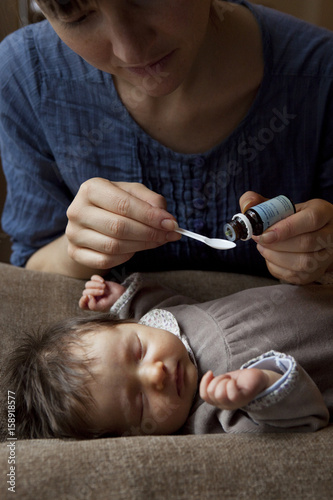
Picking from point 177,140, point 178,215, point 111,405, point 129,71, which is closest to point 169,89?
point 129,71

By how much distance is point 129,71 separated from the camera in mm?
1060

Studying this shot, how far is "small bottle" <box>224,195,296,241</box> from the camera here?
3.19 feet

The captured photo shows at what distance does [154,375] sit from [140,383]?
7cm

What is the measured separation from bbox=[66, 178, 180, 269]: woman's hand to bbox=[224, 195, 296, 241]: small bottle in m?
0.14

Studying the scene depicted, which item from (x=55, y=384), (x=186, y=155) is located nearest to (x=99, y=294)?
(x=55, y=384)

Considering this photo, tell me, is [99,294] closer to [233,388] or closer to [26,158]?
[26,158]

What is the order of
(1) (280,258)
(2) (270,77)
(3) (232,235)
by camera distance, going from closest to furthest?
(3) (232,235) < (1) (280,258) < (2) (270,77)

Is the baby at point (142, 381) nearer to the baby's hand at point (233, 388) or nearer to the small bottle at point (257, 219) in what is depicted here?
the baby's hand at point (233, 388)

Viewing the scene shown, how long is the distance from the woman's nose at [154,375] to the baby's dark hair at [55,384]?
0.36ft

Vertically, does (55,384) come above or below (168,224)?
below

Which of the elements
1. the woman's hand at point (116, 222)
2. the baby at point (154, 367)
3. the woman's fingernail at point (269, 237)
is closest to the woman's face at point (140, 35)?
the woman's hand at point (116, 222)

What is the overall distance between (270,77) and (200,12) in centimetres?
34

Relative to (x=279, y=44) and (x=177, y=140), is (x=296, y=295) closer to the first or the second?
(x=177, y=140)

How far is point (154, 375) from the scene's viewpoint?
3.44ft
